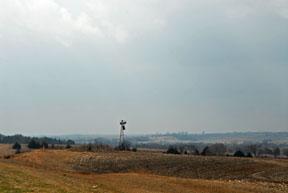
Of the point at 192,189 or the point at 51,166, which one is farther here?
the point at 51,166

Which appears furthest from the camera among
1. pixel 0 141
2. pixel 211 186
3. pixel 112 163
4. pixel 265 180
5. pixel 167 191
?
pixel 0 141

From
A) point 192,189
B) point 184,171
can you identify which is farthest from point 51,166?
point 192,189

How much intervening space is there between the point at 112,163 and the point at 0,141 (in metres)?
166

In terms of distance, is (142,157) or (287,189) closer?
(287,189)

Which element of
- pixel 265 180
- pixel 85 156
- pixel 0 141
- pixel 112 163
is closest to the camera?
pixel 265 180

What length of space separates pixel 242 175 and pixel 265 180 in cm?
508

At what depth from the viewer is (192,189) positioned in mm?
33188

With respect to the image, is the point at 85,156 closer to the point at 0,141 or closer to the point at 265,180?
the point at 265,180

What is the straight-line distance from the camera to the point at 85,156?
5741cm

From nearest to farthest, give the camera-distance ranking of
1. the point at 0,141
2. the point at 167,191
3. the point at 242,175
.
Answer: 1. the point at 167,191
2. the point at 242,175
3. the point at 0,141

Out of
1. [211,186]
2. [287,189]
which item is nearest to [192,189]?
[211,186]

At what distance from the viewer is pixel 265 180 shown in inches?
1689

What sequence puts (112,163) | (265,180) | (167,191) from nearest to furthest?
(167,191) < (265,180) < (112,163)

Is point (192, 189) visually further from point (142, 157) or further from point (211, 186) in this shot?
point (142, 157)
